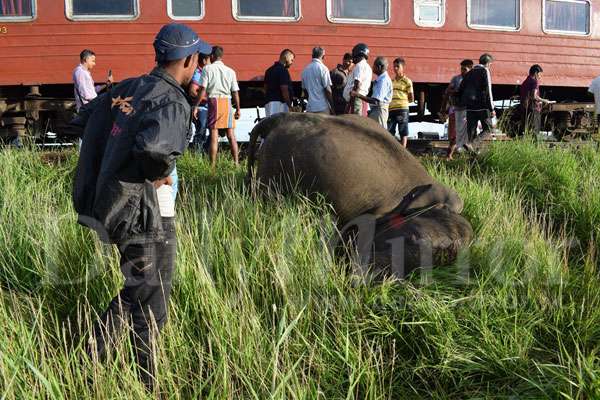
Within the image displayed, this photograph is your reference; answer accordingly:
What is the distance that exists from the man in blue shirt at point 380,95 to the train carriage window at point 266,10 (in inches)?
107

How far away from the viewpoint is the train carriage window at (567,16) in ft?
40.1

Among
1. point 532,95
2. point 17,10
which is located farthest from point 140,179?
point 532,95

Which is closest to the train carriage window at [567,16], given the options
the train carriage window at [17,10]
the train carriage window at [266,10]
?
the train carriage window at [266,10]

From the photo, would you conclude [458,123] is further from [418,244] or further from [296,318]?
[296,318]

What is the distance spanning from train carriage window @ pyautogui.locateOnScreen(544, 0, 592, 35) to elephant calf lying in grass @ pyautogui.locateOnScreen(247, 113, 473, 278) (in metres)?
8.30

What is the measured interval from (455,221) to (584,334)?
1420 millimetres

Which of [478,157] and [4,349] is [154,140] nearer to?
[4,349]

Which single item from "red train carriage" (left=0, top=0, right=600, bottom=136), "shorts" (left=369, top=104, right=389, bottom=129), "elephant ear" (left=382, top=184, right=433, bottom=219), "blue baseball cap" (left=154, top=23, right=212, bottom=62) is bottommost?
"elephant ear" (left=382, top=184, right=433, bottom=219)

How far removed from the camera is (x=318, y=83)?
8188 mm

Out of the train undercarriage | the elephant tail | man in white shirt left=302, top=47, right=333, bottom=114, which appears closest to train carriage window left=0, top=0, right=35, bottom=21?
the train undercarriage

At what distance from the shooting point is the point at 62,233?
158 inches

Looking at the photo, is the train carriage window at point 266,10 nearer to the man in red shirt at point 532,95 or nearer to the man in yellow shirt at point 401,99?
the man in yellow shirt at point 401,99

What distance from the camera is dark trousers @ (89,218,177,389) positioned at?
2.64 metres

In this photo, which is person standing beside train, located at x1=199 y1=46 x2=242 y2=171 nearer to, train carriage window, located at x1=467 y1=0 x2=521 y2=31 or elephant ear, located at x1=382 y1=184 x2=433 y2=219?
elephant ear, located at x1=382 y1=184 x2=433 y2=219
